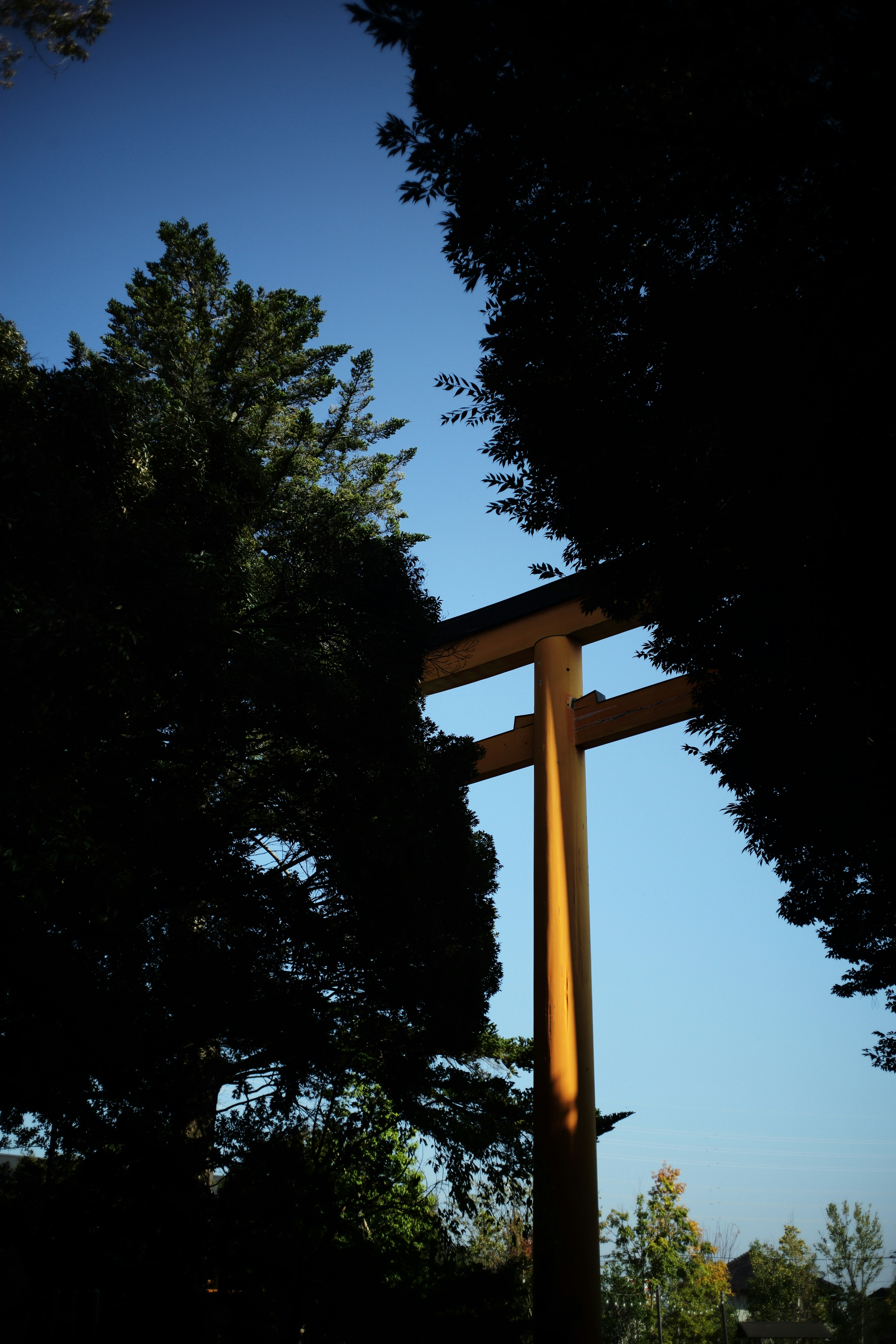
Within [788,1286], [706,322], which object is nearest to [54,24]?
[706,322]

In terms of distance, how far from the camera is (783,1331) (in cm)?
1944

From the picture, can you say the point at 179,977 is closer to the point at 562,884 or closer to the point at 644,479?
the point at 562,884

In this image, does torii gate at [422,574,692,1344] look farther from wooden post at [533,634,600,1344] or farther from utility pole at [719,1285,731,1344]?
utility pole at [719,1285,731,1344]

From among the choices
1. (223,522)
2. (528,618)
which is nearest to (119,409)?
(223,522)

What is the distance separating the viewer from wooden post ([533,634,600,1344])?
6.75m

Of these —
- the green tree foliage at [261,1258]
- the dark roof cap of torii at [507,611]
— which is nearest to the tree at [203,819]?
the green tree foliage at [261,1258]

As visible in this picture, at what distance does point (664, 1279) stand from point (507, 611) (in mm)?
21754

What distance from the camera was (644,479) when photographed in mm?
4645

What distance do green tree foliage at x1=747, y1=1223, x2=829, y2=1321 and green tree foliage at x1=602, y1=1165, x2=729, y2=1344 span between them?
44.4 inches

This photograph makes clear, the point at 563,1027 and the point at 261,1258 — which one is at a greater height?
the point at 563,1027

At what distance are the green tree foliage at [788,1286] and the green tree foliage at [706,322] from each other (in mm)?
24208

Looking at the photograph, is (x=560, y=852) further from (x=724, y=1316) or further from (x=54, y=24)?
(x=724, y=1316)

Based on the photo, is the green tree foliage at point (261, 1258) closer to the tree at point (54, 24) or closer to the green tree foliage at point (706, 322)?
the green tree foliage at point (706, 322)

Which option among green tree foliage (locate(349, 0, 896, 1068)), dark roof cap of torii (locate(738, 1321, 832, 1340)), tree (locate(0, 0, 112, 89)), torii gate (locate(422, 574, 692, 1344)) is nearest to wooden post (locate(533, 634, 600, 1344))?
torii gate (locate(422, 574, 692, 1344))
